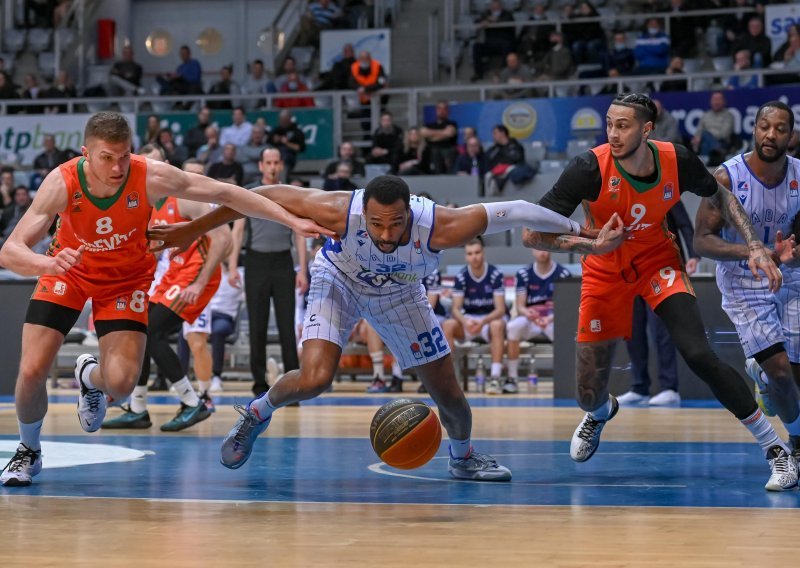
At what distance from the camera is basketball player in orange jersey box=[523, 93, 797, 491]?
5883 millimetres

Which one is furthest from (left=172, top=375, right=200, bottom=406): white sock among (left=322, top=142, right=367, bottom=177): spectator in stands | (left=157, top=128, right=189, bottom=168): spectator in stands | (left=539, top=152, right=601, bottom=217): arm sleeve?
(left=157, top=128, right=189, bottom=168): spectator in stands

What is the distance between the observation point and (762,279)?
22.0 ft

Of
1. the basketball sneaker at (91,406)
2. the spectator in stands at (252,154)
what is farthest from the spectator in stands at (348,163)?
the basketball sneaker at (91,406)

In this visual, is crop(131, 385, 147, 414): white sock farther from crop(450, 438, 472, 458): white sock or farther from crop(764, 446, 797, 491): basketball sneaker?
crop(764, 446, 797, 491): basketball sneaker

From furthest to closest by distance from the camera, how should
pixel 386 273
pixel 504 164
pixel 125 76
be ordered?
pixel 125 76 → pixel 504 164 → pixel 386 273

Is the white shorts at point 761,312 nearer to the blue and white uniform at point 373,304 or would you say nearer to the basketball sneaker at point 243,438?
the blue and white uniform at point 373,304

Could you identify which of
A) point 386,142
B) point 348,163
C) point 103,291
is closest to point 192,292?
point 103,291

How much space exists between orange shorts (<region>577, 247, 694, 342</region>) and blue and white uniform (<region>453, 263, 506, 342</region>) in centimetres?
691

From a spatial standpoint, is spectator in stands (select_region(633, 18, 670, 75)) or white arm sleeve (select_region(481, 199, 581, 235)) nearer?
white arm sleeve (select_region(481, 199, 581, 235))

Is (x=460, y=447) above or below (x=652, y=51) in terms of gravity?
below

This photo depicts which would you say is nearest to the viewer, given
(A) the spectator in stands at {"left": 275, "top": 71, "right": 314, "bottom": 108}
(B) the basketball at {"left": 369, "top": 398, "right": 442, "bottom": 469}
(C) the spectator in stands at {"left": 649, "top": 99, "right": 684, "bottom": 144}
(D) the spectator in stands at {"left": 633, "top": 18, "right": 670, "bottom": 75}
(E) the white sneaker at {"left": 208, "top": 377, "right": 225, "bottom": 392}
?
(B) the basketball at {"left": 369, "top": 398, "right": 442, "bottom": 469}

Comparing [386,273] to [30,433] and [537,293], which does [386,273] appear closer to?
[30,433]

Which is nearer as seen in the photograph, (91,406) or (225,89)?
(91,406)

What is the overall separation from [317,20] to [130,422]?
1459 cm
